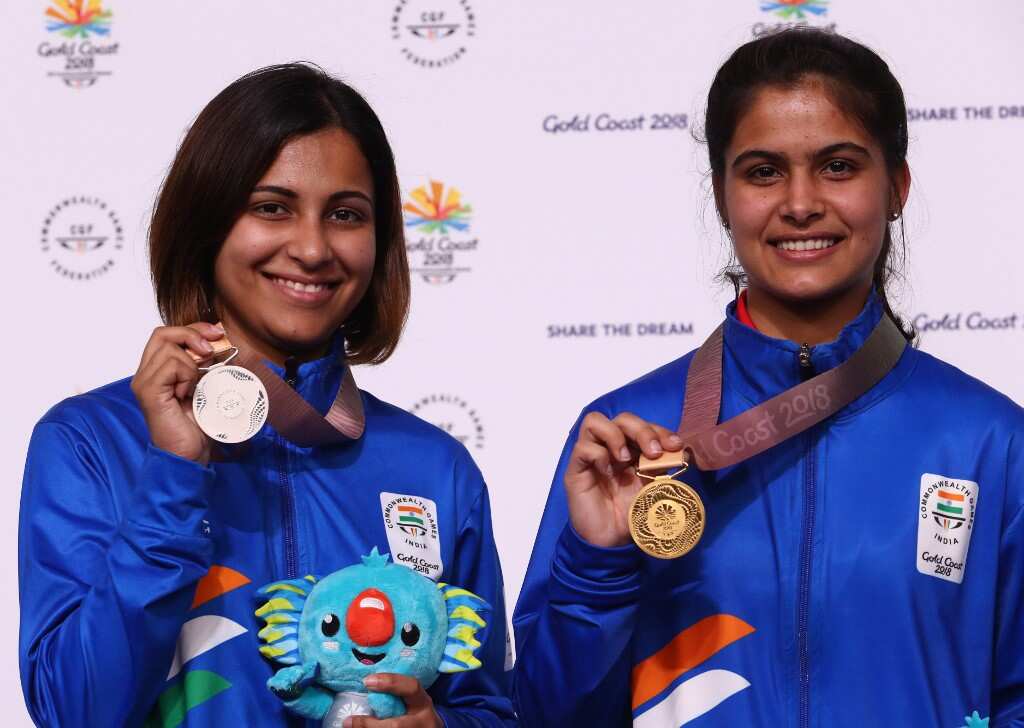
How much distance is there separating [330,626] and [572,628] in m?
0.28

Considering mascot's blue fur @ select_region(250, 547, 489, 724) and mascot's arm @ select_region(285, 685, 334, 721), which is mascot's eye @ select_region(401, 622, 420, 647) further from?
mascot's arm @ select_region(285, 685, 334, 721)

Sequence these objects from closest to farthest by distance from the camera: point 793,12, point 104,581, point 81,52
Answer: point 104,581
point 793,12
point 81,52

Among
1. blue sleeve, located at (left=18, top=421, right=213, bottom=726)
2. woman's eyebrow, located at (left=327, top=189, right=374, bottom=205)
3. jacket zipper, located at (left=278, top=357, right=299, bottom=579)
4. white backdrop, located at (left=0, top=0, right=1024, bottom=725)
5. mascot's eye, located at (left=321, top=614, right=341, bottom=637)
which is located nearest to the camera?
blue sleeve, located at (left=18, top=421, right=213, bottom=726)

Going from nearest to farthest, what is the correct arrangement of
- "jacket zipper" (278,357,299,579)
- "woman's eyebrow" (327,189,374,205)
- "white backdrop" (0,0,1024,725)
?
"jacket zipper" (278,357,299,579) → "woman's eyebrow" (327,189,374,205) → "white backdrop" (0,0,1024,725)

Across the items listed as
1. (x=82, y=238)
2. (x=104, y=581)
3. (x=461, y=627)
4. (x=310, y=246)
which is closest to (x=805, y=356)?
(x=461, y=627)

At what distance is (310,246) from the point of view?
183cm

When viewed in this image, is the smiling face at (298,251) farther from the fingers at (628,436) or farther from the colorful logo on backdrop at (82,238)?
the colorful logo on backdrop at (82,238)

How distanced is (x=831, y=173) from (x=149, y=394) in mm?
845

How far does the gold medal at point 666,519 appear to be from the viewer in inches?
64.1

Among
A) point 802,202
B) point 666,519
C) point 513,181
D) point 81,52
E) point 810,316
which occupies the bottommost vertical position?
point 666,519

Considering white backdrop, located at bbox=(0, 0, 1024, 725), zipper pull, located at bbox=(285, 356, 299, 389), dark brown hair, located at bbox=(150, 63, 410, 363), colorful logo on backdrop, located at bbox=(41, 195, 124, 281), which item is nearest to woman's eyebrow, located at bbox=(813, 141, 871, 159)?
dark brown hair, located at bbox=(150, 63, 410, 363)

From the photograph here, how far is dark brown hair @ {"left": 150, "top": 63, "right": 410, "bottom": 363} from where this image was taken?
1.83 metres

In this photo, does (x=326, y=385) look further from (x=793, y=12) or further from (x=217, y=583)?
(x=793, y=12)

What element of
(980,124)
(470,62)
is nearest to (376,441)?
(470,62)
